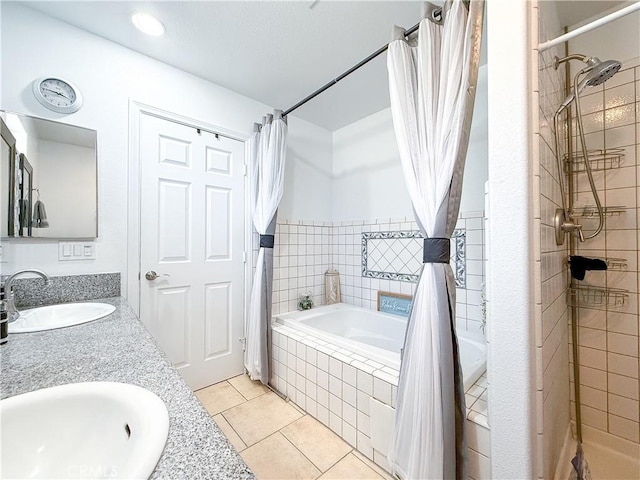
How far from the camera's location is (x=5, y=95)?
1321 mm

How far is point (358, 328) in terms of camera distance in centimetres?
241

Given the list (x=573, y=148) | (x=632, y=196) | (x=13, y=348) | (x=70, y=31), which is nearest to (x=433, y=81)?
(x=573, y=148)

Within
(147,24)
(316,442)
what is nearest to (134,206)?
(147,24)

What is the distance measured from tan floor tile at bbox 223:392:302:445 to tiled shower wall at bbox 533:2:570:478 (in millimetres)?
1300

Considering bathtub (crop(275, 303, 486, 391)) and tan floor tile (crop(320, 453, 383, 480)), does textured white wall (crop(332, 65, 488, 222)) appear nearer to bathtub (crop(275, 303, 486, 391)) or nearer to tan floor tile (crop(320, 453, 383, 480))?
bathtub (crop(275, 303, 486, 391))

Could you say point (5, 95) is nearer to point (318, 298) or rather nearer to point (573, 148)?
point (318, 298)

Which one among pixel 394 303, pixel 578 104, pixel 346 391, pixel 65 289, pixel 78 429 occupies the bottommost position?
pixel 346 391

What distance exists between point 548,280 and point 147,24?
2.43 m

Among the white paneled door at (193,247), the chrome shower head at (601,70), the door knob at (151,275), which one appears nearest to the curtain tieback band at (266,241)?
the white paneled door at (193,247)

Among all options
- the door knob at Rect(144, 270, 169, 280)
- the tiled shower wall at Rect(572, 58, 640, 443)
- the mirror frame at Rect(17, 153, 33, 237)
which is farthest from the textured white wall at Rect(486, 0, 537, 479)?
the mirror frame at Rect(17, 153, 33, 237)

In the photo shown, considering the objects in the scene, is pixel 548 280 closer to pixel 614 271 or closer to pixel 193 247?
pixel 614 271

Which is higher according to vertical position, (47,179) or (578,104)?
(578,104)

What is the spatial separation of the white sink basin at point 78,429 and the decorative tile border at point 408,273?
5.06 ft

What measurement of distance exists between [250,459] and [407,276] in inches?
65.6
